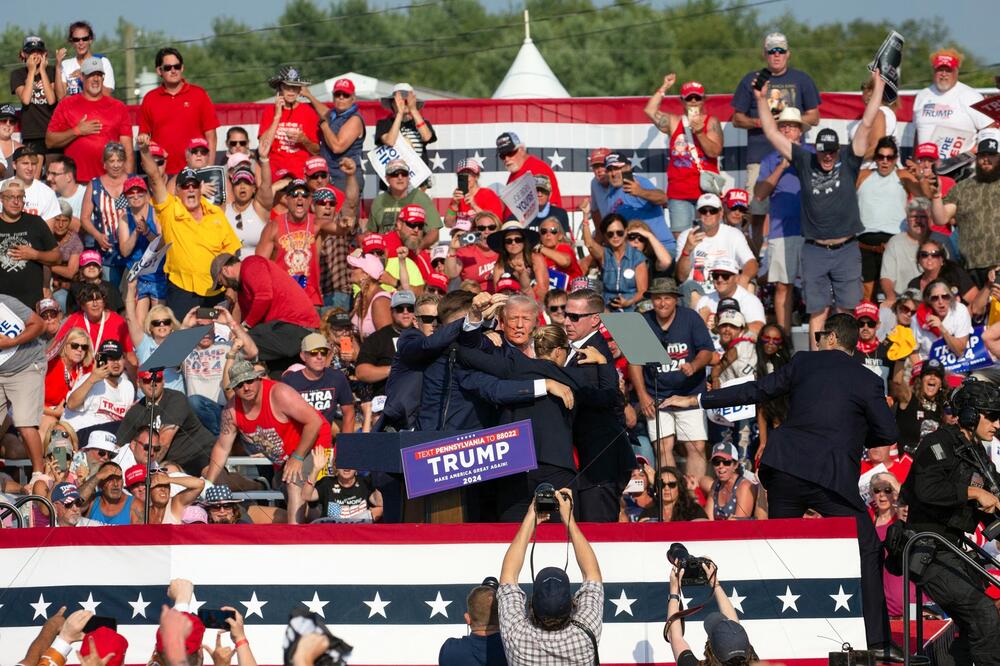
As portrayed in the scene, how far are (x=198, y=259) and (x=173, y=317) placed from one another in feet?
3.26

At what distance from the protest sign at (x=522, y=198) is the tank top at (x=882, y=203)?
3426mm

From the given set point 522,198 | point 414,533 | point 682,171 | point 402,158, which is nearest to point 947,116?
point 682,171

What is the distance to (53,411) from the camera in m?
14.1

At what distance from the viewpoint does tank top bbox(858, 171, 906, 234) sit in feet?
54.1

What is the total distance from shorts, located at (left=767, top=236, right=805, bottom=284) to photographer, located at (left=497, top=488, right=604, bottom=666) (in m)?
8.56

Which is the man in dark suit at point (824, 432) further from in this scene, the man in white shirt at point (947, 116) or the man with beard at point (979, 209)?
the man in white shirt at point (947, 116)

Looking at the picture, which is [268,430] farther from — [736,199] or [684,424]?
[736,199]

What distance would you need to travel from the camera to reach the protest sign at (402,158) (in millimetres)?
16812

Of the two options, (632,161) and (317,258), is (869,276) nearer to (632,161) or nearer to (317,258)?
(632,161)

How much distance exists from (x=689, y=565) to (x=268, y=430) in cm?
430

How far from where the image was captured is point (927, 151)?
659 inches

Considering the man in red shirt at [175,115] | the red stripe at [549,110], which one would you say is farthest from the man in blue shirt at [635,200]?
the man in red shirt at [175,115]

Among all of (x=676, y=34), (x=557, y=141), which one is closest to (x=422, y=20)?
(x=676, y=34)

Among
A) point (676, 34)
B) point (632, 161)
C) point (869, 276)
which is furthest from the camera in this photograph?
point (676, 34)
